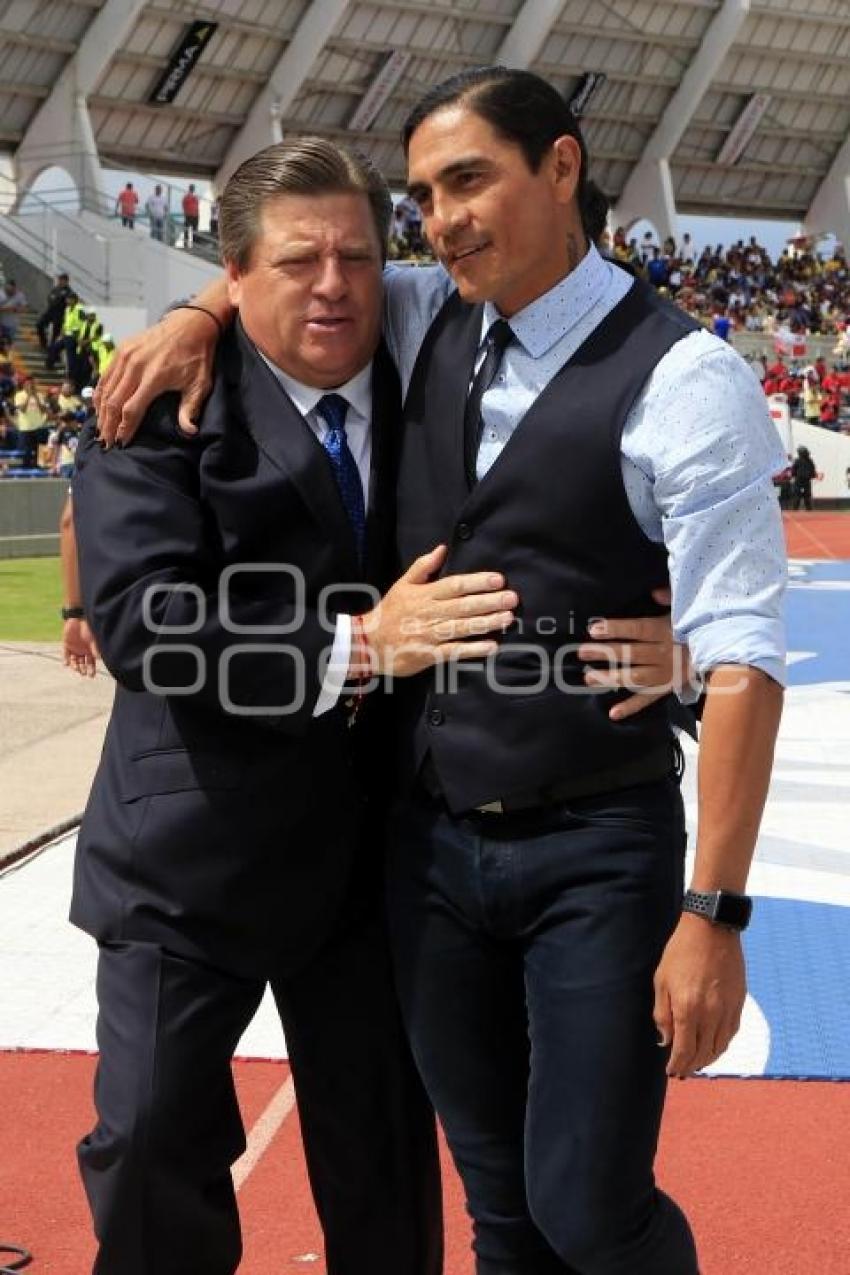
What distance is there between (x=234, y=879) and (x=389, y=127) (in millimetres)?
44983

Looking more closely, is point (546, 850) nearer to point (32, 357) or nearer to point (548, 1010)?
point (548, 1010)

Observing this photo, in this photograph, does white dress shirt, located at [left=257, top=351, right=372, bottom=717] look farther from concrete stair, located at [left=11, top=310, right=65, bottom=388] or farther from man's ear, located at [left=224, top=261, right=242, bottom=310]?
concrete stair, located at [left=11, top=310, right=65, bottom=388]

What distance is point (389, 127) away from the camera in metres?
45.6

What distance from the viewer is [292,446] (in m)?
2.56

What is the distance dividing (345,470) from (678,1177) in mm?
1812

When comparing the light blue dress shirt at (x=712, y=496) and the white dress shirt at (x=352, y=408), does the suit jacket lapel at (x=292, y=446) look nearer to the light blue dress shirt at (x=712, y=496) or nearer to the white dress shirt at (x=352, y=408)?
the white dress shirt at (x=352, y=408)

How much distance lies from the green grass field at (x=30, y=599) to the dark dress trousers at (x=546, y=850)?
32.8 feet

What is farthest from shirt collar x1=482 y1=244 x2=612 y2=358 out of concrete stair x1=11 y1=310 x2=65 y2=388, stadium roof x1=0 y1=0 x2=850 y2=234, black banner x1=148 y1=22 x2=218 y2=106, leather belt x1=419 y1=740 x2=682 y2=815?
black banner x1=148 y1=22 x2=218 y2=106

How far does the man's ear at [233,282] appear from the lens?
267cm

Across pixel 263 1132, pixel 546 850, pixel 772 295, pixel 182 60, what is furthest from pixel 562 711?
pixel 772 295

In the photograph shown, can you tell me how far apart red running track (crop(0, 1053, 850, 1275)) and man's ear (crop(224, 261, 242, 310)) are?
4.92 ft

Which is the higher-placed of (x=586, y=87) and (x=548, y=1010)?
(x=586, y=87)

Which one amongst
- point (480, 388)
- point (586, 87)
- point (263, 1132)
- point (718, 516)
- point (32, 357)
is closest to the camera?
point (718, 516)

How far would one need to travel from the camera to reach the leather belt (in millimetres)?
2434
